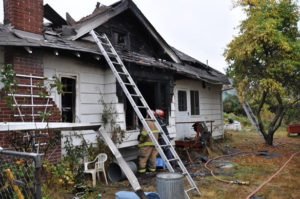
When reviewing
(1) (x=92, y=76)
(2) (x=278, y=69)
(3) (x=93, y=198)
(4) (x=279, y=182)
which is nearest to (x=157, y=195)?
(3) (x=93, y=198)

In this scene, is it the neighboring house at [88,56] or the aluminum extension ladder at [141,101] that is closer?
the aluminum extension ladder at [141,101]

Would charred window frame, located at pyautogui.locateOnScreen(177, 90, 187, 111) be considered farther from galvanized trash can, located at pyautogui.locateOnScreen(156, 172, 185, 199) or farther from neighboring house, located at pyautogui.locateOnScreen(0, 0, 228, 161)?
galvanized trash can, located at pyautogui.locateOnScreen(156, 172, 185, 199)

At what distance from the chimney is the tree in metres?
8.09

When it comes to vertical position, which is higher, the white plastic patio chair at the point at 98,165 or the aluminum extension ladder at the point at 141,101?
the aluminum extension ladder at the point at 141,101

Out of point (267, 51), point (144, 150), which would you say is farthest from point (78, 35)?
point (267, 51)

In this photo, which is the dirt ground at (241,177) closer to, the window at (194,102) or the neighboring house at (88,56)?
the neighboring house at (88,56)

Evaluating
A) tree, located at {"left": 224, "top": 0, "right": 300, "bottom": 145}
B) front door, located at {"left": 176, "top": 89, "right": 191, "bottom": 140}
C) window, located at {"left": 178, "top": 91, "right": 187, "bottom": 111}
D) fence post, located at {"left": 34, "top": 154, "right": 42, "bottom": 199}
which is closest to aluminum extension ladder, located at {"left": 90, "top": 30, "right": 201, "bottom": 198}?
fence post, located at {"left": 34, "top": 154, "right": 42, "bottom": 199}

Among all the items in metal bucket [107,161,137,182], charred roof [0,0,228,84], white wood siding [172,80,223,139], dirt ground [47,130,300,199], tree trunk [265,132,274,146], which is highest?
charred roof [0,0,228,84]

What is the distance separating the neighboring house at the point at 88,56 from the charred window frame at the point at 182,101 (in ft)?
3.06

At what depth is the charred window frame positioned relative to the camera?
11323 millimetres

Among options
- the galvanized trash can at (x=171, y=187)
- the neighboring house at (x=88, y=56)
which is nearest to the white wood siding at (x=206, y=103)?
the neighboring house at (x=88, y=56)

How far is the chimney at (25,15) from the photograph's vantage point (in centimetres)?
559

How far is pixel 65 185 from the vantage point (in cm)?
550

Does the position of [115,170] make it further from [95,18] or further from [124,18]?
[124,18]
